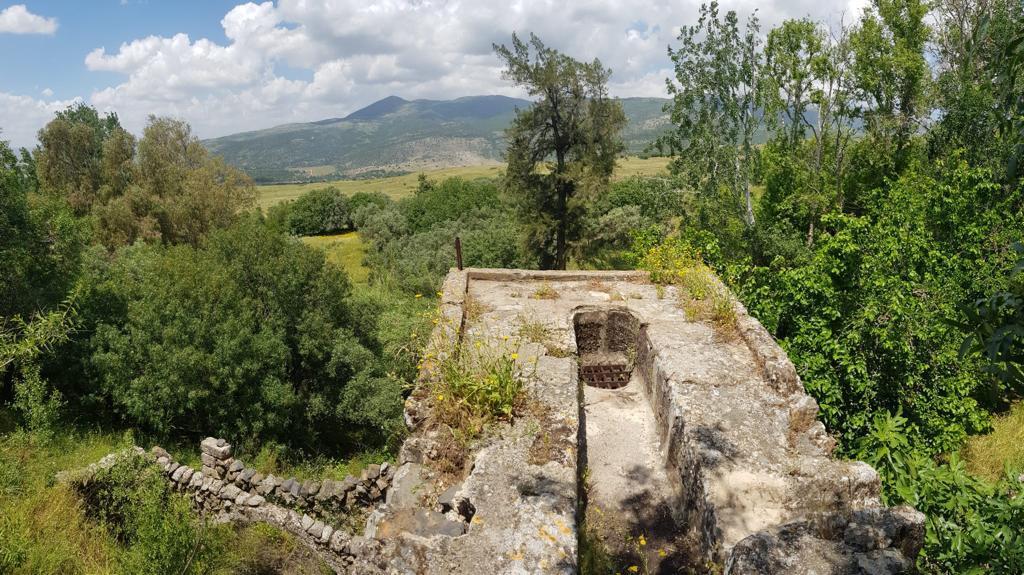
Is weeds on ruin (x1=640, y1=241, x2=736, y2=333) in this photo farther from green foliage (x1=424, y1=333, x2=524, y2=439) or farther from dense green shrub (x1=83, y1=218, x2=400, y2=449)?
dense green shrub (x1=83, y1=218, x2=400, y2=449)

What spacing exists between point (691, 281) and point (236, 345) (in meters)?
10.8

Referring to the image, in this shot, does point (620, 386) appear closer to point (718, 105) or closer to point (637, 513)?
point (637, 513)

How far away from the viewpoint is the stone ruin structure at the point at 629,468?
4.07 m

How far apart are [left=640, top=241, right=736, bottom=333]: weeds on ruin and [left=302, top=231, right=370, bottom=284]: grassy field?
2782cm

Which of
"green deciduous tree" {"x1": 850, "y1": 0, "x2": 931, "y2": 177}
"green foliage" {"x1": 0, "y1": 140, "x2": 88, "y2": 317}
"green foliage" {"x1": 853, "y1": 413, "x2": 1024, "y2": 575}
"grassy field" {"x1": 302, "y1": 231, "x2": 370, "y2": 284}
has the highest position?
"green deciduous tree" {"x1": 850, "y1": 0, "x2": 931, "y2": 177}

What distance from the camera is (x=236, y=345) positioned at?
1316cm

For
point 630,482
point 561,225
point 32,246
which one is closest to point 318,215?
point 561,225

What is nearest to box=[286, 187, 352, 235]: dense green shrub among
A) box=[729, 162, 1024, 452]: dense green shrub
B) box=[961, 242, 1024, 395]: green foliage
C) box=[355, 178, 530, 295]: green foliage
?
box=[355, 178, 530, 295]: green foliage

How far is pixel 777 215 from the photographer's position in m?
20.1

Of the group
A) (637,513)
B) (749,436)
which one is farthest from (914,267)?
(637,513)

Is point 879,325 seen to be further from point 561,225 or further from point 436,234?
point 436,234

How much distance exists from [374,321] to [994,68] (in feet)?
52.9

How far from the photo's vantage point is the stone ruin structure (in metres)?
4.07

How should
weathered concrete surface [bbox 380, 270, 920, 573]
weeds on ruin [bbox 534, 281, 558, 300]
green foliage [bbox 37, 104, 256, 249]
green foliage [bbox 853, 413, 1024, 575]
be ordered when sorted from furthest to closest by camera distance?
green foliage [bbox 37, 104, 256, 249] < weeds on ruin [bbox 534, 281, 558, 300] < weathered concrete surface [bbox 380, 270, 920, 573] < green foliage [bbox 853, 413, 1024, 575]
